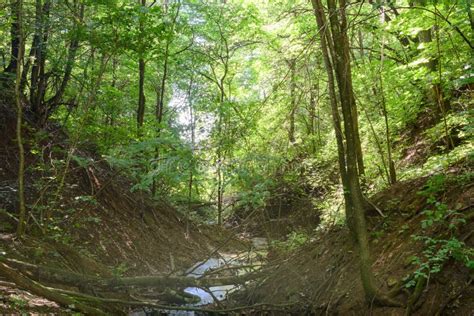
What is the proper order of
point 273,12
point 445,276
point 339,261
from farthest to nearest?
point 273,12, point 339,261, point 445,276

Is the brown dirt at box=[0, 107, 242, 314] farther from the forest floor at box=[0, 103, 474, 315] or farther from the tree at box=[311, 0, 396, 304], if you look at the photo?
the tree at box=[311, 0, 396, 304]

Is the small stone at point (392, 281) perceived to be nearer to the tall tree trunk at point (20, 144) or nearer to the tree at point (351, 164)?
the tree at point (351, 164)

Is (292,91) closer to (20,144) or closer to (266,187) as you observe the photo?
(266,187)

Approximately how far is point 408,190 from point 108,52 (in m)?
6.28

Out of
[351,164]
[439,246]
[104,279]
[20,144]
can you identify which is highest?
[20,144]

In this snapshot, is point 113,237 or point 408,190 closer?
point 408,190

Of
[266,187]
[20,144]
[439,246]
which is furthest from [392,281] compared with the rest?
[20,144]

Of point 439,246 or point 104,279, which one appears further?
point 104,279

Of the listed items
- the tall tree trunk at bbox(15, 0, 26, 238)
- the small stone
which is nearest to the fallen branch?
the tall tree trunk at bbox(15, 0, 26, 238)

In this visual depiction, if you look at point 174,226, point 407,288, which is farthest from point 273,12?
point 407,288

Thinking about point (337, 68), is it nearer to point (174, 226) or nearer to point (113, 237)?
point (113, 237)

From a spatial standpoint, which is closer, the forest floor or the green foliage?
the green foliage

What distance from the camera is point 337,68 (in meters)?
5.07

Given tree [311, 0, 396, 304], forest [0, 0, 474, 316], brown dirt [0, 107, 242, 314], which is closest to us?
tree [311, 0, 396, 304]
